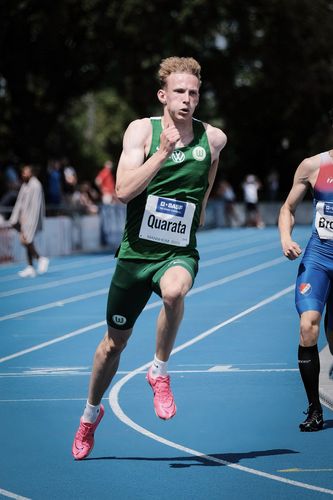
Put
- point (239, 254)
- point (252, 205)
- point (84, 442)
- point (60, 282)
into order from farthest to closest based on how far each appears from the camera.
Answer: point (252, 205) → point (239, 254) → point (60, 282) → point (84, 442)

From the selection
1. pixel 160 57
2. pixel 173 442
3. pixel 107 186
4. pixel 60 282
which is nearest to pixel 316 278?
pixel 173 442

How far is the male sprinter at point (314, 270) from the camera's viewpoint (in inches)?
336

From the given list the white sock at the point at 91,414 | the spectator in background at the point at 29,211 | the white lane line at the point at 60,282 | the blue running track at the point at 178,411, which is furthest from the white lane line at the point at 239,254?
the white sock at the point at 91,414

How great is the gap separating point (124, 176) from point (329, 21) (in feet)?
133

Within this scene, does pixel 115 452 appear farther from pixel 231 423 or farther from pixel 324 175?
pixel 324 175

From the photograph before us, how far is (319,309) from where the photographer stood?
28.0ft

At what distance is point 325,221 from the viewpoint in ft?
28.3

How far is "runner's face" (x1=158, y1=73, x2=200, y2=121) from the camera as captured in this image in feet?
23.9

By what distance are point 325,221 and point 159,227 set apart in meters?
1.68

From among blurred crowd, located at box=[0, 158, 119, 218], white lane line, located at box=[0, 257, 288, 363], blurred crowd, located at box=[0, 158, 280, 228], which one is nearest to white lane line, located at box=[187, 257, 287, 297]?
white lane line, located at box=[0, 257, 288, 363]

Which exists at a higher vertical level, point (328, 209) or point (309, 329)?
point (328, 209)

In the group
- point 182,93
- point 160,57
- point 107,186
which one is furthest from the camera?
point 160,57

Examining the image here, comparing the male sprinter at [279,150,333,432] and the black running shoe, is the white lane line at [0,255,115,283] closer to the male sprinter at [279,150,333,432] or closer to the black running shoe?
the male sprinter at [279,150,333,432]

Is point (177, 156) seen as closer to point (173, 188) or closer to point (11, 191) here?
point (173, 188)
